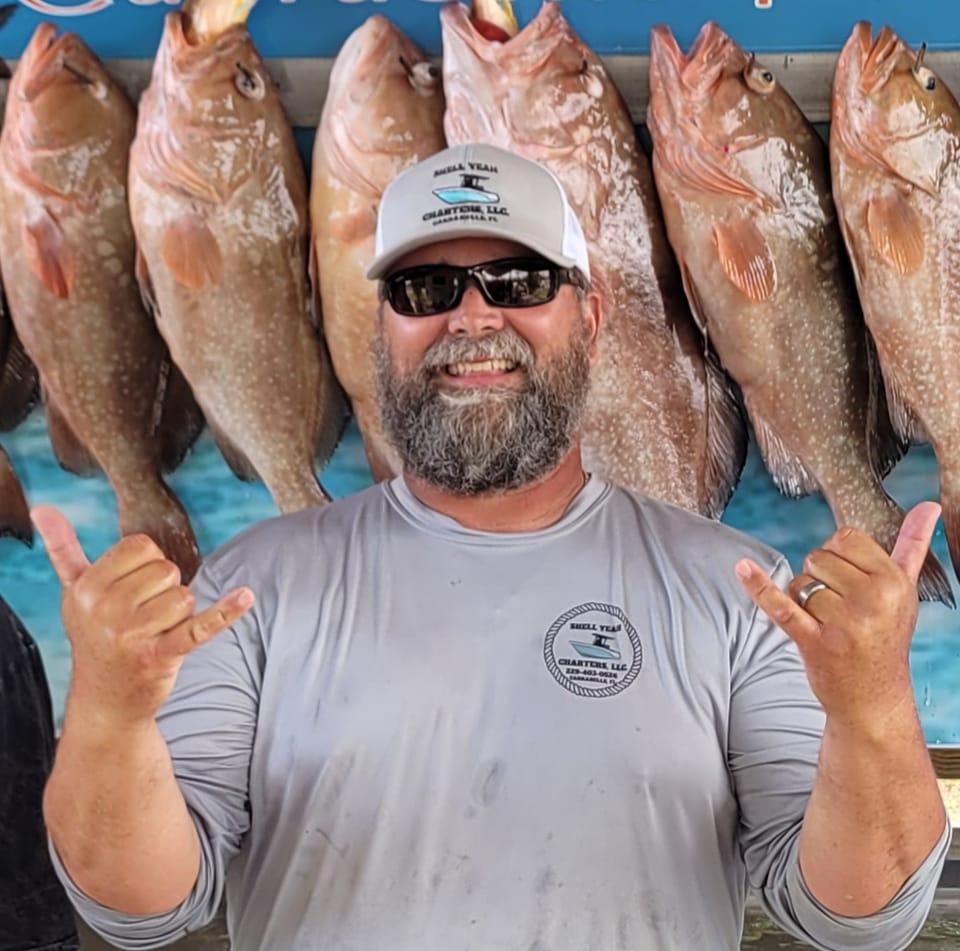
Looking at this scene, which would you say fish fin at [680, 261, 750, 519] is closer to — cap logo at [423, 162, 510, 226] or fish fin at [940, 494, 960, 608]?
fish fin at [940, 494, 960, 608]

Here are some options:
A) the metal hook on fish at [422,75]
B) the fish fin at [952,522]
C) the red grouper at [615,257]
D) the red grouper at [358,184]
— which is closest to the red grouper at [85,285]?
the red grouper at [358,184]

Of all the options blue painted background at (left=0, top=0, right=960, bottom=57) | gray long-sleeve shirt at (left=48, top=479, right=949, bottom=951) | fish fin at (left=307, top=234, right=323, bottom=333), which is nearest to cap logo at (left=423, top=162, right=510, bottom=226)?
gray long-sleeve shirt at (left=48, top=479, right=949, bottom=951)

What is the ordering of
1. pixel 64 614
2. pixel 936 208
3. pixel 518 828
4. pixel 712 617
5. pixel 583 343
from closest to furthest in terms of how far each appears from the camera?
pixel 64 614 < pixel 518 828 < pixel 712 617 < pixel 583 343 < pixel 936 208

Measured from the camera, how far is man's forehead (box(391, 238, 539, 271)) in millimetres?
1446

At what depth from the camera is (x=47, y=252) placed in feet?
6.63

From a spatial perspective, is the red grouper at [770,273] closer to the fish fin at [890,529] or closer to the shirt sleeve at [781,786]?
the fish fin at [890,529]

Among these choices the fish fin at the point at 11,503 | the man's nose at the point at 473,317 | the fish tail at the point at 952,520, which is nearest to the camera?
the man's nose at the point at 473,317

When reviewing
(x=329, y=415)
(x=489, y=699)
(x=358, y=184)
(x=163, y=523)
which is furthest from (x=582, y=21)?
(x=489, y=699)

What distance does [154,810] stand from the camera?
1095mm

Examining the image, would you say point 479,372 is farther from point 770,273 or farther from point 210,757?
point 770,273

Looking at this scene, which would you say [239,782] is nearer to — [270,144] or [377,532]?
[377,532]

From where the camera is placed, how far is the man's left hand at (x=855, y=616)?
102cm

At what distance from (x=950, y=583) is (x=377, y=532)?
1139 mm

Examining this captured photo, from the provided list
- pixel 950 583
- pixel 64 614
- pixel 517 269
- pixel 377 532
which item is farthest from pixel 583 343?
pixel 950 583
